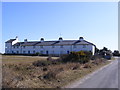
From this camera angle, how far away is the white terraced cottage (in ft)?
276

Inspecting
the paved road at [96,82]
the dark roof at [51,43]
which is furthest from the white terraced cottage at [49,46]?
the paved road at [96,82]

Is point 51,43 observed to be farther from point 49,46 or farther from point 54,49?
point 54,49

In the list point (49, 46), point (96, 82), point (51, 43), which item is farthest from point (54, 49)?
point (96, 82)

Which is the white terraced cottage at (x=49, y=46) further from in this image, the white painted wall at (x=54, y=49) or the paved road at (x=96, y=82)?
the paved road at (x=96, y=82)

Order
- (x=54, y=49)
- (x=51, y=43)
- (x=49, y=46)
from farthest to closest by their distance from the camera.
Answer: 1. (x=51, y=43)
2. (x=49, y=46)
3. (x=54, y=49)

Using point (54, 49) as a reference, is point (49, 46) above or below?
above

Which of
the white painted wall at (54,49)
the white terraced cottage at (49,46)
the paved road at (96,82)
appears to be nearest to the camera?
the paved road at (96,82)

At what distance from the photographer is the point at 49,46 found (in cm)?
8975

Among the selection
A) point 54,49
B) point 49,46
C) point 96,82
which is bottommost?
point 54,49

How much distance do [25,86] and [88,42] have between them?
72.4m

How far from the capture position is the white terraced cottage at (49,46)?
84.2m

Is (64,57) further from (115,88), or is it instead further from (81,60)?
(115,88)

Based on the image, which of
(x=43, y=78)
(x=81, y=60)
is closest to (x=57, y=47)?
(x=81, y=60)

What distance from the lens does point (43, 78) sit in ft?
52.4
